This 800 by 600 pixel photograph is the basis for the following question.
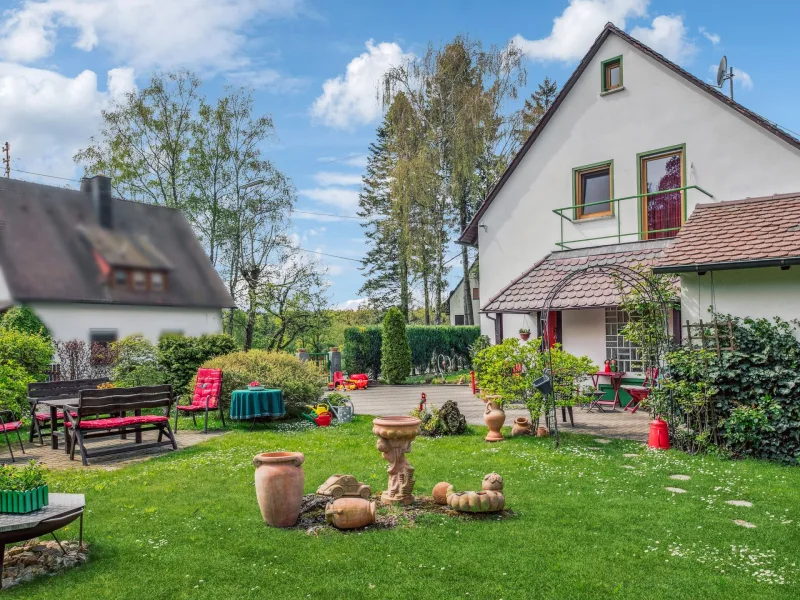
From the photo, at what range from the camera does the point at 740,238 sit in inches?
350

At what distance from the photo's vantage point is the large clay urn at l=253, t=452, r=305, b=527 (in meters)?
5.15

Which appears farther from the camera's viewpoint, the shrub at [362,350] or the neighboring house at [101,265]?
the shrub at [362,350]

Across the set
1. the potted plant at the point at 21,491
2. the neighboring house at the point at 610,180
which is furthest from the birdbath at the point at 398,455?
the neighboring house at the point at 610,180

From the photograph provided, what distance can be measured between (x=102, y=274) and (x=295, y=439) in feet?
26.1

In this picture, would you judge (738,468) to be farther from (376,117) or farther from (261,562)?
(376,117)

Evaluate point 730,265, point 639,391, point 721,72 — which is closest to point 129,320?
point 730,265

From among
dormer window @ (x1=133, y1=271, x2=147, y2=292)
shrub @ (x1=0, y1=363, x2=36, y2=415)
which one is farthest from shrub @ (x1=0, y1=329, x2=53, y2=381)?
dormer window @ (x1=133, y1=271, x2=147, y2=292)

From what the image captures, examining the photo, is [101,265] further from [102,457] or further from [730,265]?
[730,265]

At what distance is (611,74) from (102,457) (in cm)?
1293

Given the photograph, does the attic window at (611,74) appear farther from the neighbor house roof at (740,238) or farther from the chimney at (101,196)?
the chimney at (101,196)

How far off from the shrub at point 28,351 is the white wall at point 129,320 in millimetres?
11330

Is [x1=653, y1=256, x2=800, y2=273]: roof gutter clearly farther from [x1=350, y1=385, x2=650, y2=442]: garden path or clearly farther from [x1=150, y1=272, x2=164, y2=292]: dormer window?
[x1=150, y1=272, x2=164, y2=292]: dormer window

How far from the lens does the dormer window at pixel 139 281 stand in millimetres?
2145

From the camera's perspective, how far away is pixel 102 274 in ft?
6.85
